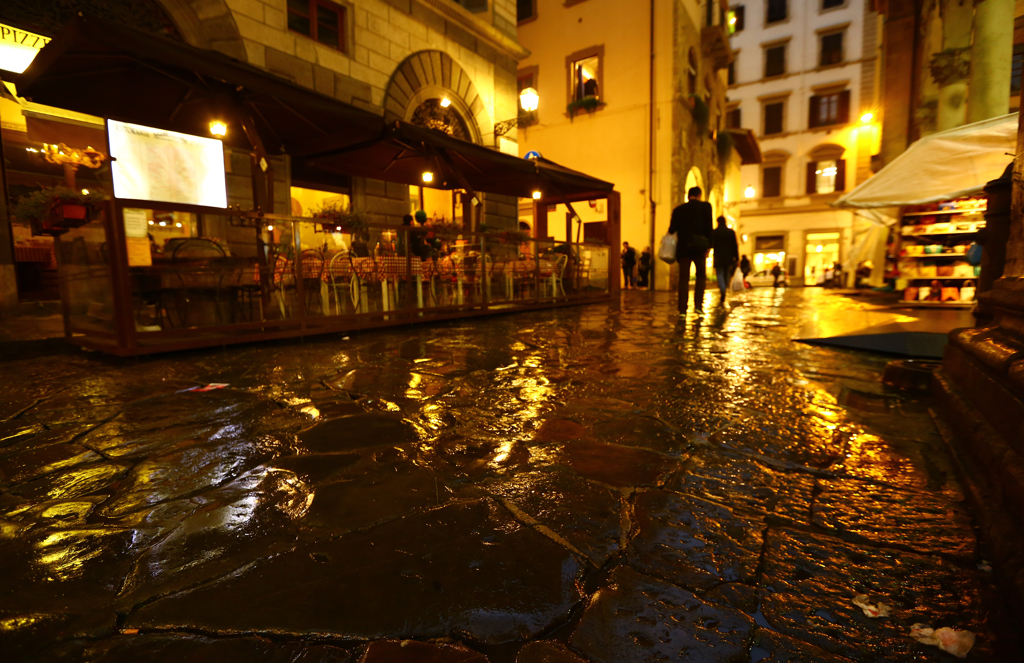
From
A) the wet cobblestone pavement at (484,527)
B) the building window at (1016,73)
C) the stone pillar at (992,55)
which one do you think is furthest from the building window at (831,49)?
the wet cobblestone pavement at (484,527)

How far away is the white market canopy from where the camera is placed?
7820 millimetres

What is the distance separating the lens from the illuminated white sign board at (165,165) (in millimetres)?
8047

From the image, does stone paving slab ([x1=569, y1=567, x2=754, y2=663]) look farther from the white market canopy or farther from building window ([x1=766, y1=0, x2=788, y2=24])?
building window ([x1=766, y1=0, x2=788, y2=24])

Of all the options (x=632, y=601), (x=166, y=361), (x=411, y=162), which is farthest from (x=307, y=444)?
(x=411, y=162)

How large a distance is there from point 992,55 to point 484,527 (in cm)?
1344

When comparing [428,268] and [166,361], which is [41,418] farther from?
[428,268]

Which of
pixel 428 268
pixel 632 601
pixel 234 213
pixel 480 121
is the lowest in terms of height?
pixel 632 601

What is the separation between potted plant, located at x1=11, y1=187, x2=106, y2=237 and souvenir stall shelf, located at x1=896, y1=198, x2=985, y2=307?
1357 centimetres

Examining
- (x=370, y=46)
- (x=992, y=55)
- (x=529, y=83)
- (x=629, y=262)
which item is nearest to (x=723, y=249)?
(x=992, y=55)

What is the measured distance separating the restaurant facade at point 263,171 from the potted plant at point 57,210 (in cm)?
6

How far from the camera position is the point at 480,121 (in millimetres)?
14031

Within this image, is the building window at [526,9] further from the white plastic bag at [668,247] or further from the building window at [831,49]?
the building window at [831,49]

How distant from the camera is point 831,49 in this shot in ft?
102

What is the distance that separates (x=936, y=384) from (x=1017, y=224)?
1024 millimetres
